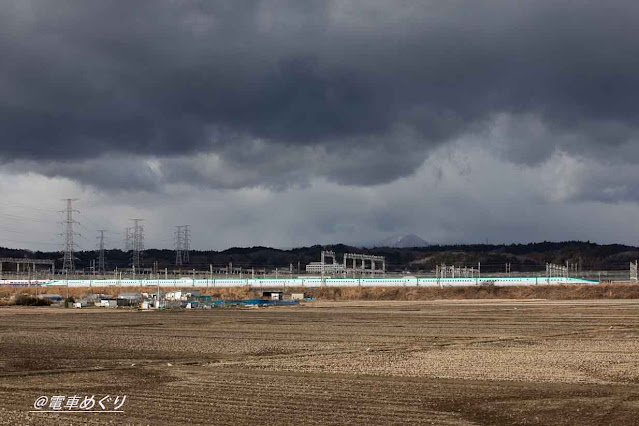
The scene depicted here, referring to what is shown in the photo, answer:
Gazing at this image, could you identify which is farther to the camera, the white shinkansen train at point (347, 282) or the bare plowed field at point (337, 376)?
the white shinkansen train at point (347, 282)

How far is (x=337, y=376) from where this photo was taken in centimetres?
2394

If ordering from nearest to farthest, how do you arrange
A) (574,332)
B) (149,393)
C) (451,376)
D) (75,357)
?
(149,393)
(451,376)
(75,357)
(574,332)

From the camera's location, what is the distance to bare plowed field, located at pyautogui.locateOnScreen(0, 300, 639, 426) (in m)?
17.5

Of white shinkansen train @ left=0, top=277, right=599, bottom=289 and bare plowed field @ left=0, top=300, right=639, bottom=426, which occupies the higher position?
bare plowed field @ left=0, top=300, right=639, bottom=426

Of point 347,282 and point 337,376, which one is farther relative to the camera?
point 347,282

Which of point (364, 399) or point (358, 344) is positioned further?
point (358, 344)

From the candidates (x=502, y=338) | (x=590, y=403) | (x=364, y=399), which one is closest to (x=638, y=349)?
(x=502, y=338)

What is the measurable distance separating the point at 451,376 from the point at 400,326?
25.5 m

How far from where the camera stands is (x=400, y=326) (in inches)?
1932

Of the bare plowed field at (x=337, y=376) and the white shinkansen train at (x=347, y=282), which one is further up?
the bare plowed field at (x=337, y=376)

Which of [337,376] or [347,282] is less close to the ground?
[337,376]

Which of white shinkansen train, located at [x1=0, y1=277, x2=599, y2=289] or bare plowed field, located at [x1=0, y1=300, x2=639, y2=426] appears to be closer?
bare plowed field, located at [x1=0, y1=300, x2=639, y2=426]

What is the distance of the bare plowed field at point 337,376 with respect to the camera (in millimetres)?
17484

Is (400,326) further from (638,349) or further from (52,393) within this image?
(52,393)
